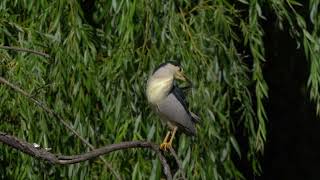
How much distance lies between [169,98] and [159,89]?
0.06 m

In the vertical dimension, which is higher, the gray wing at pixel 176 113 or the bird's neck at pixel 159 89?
the bird's neck at pixel 159 89

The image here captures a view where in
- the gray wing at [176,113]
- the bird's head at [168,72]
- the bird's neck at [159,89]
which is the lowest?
the gray wing at [176,113]

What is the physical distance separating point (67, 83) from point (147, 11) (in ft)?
1.34

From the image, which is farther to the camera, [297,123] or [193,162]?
[297,123]

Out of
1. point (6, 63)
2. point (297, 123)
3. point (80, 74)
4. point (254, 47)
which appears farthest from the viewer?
point (297, 123)

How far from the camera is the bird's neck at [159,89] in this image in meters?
2.36

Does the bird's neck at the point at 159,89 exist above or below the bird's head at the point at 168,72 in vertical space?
below

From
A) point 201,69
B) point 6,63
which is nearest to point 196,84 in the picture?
point 201,69

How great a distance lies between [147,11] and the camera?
299 cm

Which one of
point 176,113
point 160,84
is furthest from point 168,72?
point 176,113

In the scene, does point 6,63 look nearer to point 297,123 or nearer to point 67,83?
point 67,83

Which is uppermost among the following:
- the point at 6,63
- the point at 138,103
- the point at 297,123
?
the point at 6,63

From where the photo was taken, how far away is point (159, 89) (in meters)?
2.37

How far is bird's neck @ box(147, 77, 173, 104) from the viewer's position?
93.1 inches
